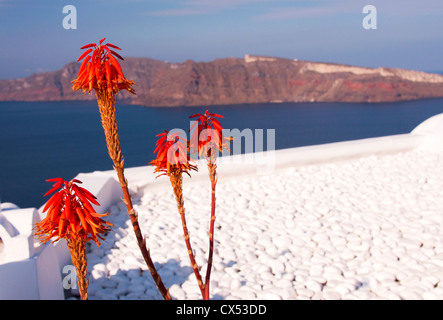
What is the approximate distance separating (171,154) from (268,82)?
47922 millimetres

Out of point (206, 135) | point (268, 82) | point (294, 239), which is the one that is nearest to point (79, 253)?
point (206, 135)

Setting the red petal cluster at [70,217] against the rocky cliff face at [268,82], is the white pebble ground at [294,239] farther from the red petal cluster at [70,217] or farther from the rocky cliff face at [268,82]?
the rocky cliff face at [268,82]

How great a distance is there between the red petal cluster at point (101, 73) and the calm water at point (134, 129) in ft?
71.1

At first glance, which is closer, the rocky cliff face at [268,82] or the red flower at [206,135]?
the red flower at [206,135]

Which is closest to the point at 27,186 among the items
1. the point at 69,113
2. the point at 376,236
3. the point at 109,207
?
the point at 109,207

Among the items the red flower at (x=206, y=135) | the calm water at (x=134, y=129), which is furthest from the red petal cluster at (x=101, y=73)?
the calm water at (x=134, y=129)

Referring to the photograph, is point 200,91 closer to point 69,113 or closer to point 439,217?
point 69,113

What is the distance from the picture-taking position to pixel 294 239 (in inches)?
119

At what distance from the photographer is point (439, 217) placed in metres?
3.32

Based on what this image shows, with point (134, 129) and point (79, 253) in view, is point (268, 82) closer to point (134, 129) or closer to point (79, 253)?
point (134, 129)

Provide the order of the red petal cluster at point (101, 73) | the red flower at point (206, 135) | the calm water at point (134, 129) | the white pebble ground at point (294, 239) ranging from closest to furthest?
the red petal cluster at point (101, 73), the red flower at point (206, 135), the white pebble ground at point (294, 239), the calm water at point (134, 129)

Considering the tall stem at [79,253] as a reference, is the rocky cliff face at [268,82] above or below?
above

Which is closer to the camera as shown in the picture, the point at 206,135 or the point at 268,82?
the point at 206,135

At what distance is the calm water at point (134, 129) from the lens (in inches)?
1036
